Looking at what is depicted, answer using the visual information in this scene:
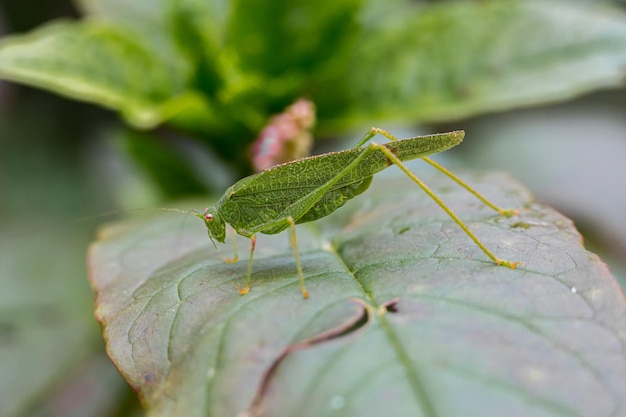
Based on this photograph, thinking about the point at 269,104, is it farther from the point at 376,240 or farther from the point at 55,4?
the point at 55,4

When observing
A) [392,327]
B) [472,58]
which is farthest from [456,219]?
[472,58]

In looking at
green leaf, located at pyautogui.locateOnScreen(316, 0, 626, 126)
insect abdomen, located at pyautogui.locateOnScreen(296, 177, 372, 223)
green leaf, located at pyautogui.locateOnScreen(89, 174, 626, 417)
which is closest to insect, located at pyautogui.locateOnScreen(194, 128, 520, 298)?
insect abdomen, located at pyautogui.locateOnScreen(296, 177, 372, 223)

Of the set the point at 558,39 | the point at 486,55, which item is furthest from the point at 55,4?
the point at 558,39

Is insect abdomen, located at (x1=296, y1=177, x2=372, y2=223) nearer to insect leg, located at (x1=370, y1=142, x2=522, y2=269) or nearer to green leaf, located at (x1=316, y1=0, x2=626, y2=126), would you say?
insect leg, located at (x1=370, y1=142, x2=522, y2=269)

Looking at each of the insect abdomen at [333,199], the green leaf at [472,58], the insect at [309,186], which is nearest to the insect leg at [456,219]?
the insect at [309,186]

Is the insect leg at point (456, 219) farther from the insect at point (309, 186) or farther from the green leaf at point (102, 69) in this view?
the green leaf at point (102, 69)

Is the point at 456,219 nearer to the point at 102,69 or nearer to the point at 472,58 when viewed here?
the point at 472,58
